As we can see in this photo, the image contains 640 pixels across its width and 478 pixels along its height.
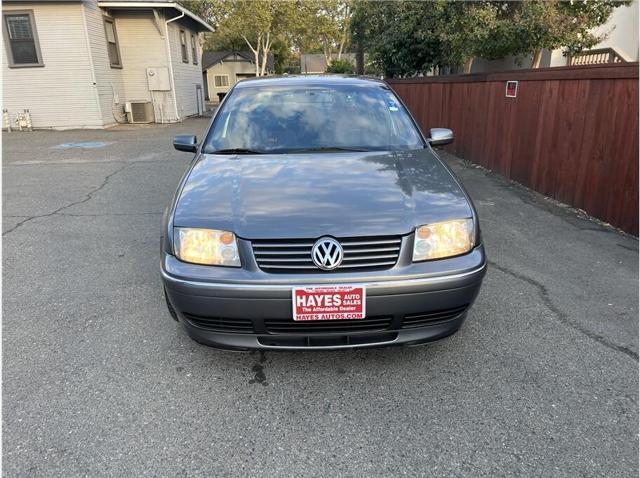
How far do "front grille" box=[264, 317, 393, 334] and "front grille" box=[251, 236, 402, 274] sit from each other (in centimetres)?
25

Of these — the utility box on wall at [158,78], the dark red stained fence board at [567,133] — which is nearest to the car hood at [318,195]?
the dark red stained fence board at [567,133]

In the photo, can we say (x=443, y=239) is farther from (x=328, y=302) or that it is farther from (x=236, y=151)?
(x=236, y=151)

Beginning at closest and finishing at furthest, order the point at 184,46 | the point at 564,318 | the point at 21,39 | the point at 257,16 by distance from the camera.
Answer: the point at 564,318
the point at 21,39
the point at 184,46
the point at 257,16

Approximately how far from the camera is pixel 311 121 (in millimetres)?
3449

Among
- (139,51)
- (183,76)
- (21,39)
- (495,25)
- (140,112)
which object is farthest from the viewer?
(183,76)

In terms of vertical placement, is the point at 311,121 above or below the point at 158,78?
below

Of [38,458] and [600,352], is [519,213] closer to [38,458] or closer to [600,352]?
[600,352]

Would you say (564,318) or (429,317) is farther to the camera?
(564,318)

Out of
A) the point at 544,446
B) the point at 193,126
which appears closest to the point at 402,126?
the point at 544,446

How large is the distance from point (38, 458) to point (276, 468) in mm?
1027

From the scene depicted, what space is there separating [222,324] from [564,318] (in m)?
2.32

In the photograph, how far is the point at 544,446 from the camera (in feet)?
6.79

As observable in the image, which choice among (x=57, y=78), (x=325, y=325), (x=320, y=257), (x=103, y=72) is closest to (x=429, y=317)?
(x=325, y=325)

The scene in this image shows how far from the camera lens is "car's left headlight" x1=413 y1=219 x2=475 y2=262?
91.4 inches
